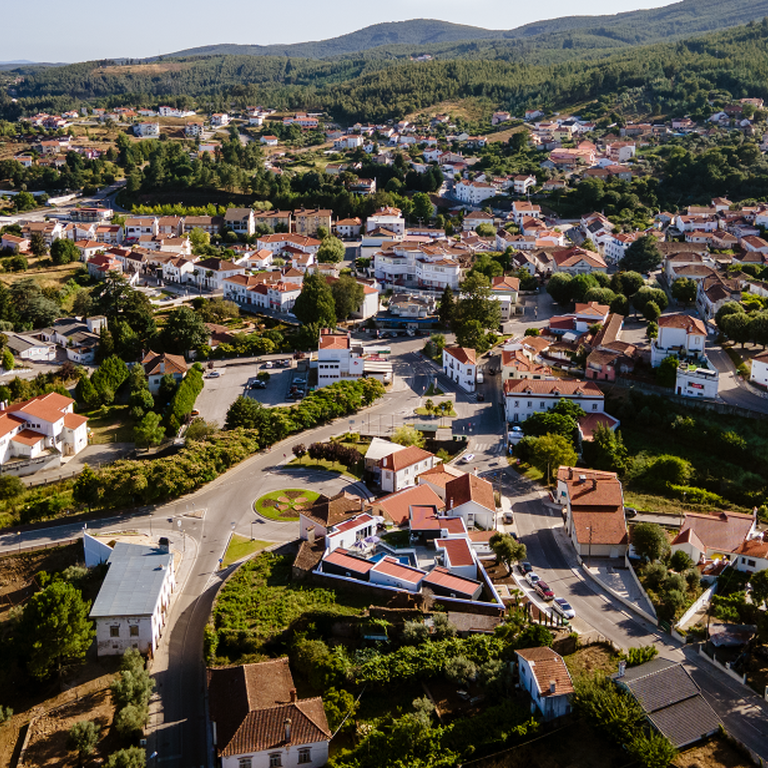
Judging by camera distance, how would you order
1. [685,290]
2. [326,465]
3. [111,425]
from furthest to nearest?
[685,290], [111,425], [326,465]

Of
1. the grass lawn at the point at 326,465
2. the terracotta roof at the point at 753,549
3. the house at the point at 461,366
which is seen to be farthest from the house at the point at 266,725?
the house at the point at 461,366

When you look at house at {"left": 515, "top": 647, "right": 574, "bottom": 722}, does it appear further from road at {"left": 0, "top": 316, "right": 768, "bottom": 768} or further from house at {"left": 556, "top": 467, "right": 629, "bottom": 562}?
house at {"left": 556, "top": 467, "right": 629, "bottom": 562}

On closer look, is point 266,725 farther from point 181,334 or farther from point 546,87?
point 546,87

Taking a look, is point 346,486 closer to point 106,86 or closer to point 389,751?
point 389,751

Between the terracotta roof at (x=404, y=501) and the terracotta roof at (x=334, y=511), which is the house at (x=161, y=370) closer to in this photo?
the terracotta roof at (x=334, y=511)

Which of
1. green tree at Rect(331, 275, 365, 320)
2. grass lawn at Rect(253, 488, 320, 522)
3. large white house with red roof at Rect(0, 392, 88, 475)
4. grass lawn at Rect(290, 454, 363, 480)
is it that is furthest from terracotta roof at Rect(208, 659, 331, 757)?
green tree at Rect(331, 275, 365, 320)

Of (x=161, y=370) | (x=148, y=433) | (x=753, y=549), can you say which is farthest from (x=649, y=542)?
(x=161, y=370)

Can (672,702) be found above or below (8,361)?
above
